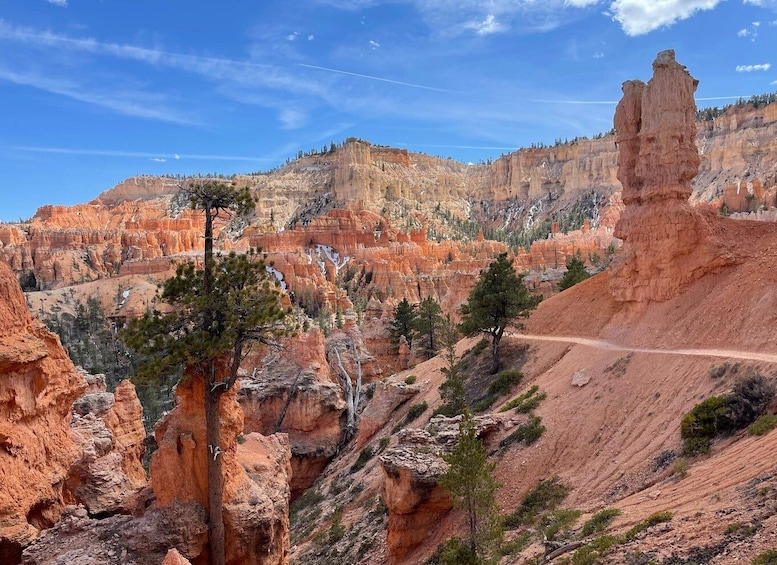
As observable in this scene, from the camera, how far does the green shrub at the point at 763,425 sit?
36.9 feet

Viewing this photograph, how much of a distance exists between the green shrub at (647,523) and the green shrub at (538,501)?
432 centimetres

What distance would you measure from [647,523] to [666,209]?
1687cm

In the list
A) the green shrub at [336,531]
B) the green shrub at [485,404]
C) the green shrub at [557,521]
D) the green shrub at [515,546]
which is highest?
the green shrub at [485,404]

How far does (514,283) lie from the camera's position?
83.8ft

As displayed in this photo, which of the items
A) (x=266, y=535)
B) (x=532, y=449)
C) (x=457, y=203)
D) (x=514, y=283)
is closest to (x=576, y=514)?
(x=532, y=449)

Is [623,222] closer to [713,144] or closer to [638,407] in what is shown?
[638,407]

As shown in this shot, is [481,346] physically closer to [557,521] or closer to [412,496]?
[412,496]

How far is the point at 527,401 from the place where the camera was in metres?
20.0

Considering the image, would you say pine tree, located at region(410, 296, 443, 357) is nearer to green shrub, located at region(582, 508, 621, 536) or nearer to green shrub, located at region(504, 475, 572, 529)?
green shrub, located at region(504, 475, 572, 529)

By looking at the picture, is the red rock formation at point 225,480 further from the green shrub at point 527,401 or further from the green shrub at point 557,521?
the green shrub at point 527,401

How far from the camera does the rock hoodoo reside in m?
22.1

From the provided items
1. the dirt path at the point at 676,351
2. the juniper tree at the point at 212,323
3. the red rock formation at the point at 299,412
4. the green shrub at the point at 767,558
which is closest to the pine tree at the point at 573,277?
the dirt path at the point at 676,351

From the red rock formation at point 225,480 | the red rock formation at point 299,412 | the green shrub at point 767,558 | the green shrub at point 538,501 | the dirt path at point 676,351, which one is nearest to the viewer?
the green shrub at point 767,558

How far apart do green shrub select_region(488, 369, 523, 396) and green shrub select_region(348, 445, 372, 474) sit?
252 inches
